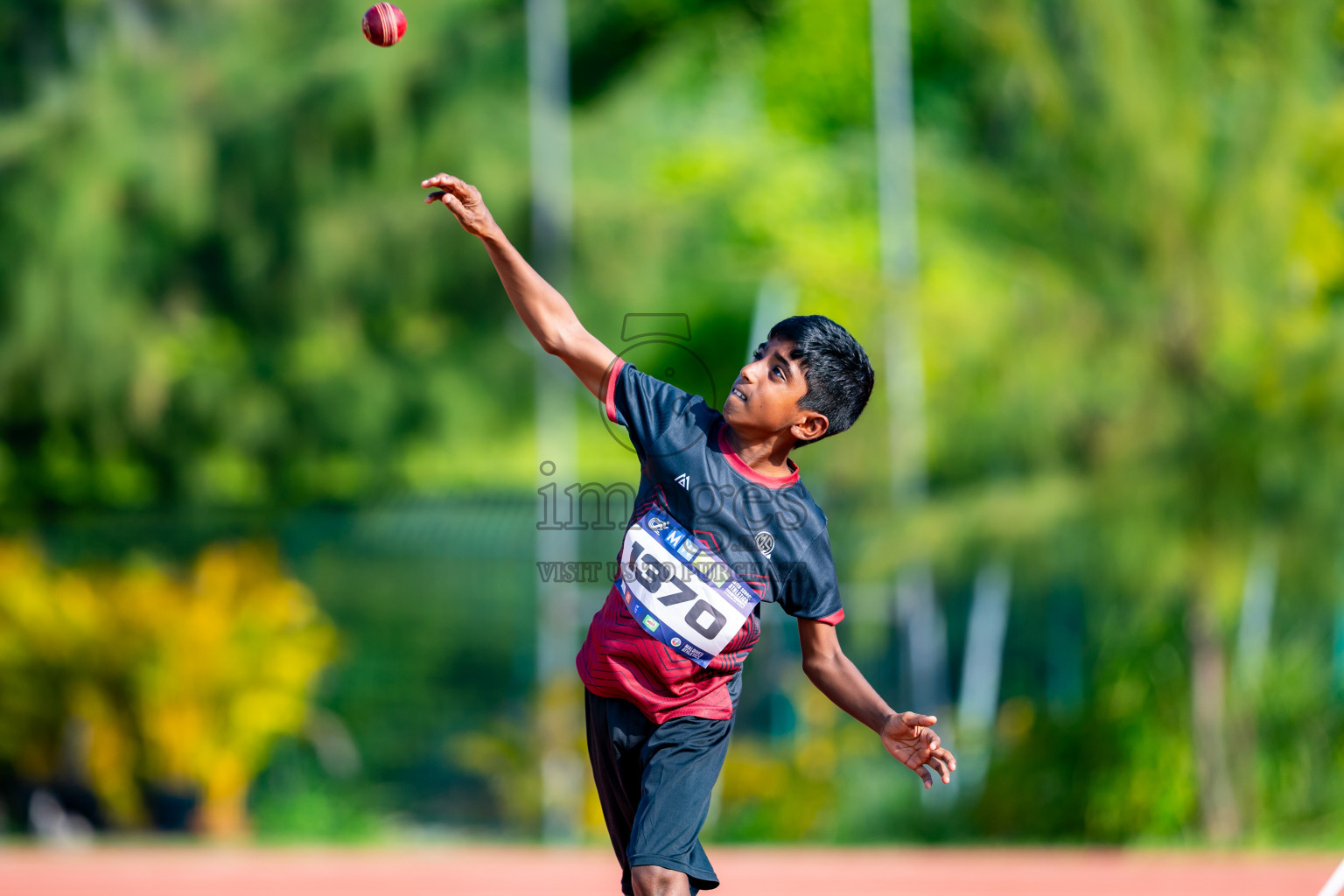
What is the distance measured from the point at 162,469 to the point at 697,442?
10408 millimetres

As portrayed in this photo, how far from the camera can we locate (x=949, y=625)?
10922 mm

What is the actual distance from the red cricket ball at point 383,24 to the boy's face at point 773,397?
1681 mm

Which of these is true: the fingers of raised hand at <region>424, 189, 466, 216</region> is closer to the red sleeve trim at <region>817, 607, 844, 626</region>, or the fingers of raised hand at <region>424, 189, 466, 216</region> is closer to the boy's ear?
the boy's ear

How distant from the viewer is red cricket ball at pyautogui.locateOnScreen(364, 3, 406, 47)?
4281 millimetres

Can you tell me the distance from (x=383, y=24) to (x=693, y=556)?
197 cm

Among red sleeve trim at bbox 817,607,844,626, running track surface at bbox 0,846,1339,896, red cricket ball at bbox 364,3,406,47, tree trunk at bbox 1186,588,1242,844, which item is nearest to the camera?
red sleeve trim at bbox 817,607,844,626

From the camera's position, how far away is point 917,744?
3.31 metres

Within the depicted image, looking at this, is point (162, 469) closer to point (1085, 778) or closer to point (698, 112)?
point (1085, 778)

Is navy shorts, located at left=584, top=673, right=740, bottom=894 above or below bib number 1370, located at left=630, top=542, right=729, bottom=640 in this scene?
below

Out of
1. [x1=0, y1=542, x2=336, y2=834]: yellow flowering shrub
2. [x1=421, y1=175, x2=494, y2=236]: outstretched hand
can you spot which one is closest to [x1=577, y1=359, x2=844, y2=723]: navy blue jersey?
[x1=421, y1=175, x2=494, y2=236]: outstretched hand

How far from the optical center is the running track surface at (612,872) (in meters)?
7.59

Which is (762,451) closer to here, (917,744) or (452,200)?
(917,744)

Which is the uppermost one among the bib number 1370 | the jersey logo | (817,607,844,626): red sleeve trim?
the jersey logo

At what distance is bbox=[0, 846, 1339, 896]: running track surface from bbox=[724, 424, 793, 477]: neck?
4305 mm
